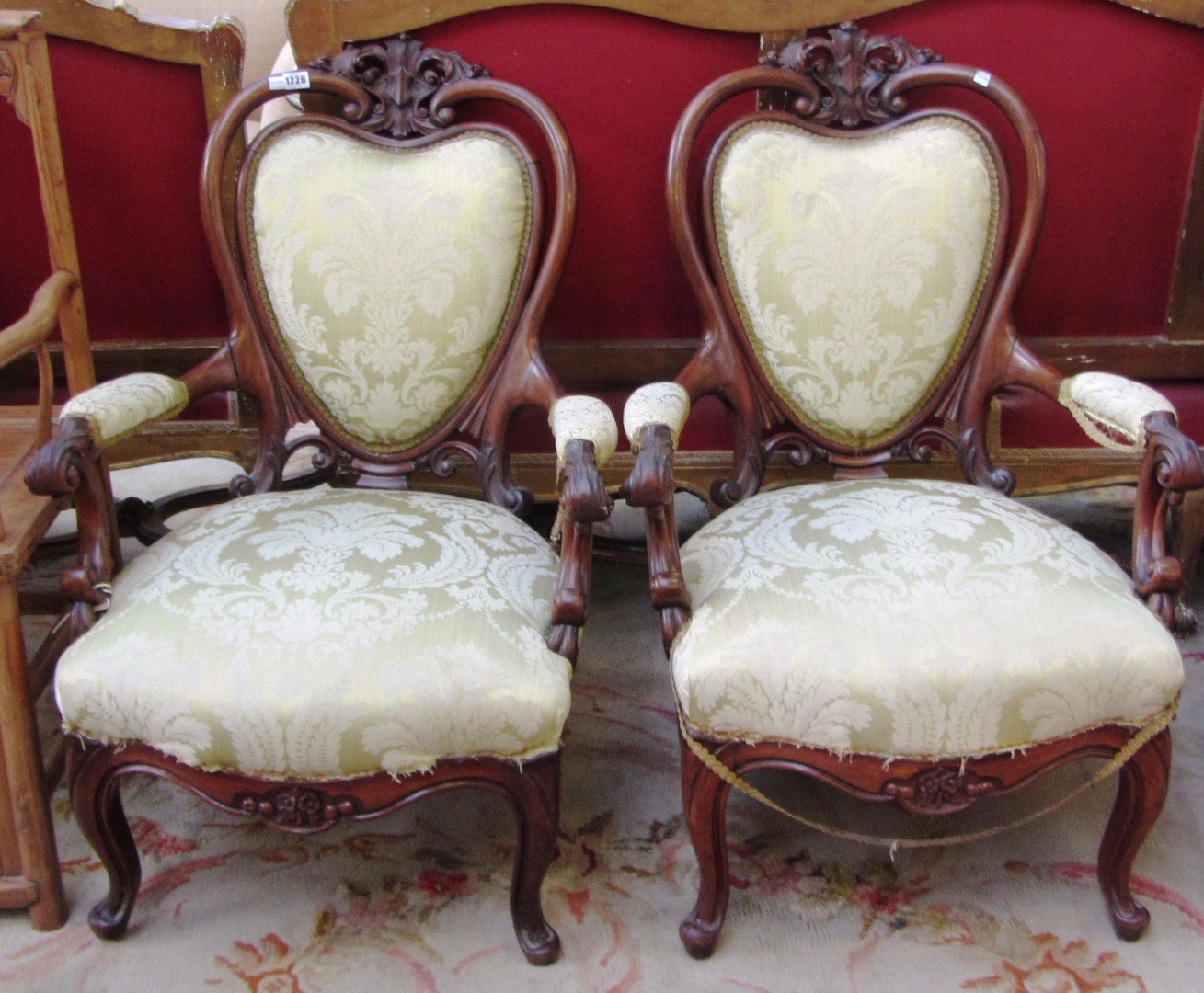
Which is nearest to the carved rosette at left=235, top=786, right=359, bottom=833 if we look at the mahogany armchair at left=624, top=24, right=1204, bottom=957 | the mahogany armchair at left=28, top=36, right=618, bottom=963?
the mahogany armchair at left=28, top=36, right=618, bottom=963

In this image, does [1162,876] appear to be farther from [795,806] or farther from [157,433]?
[157,433]

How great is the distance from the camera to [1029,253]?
1386mm

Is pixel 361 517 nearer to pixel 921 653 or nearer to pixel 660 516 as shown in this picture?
pixel 660 516

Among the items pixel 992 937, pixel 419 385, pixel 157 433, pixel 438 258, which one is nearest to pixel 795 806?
pixel 992 937

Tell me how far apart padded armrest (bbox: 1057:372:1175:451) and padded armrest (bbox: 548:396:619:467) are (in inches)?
22.4

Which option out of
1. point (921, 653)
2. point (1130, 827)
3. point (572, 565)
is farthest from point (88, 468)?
point (1130, 827)

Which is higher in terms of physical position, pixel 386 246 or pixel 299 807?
pixel 386 246

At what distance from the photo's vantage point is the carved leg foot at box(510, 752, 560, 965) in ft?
3.56

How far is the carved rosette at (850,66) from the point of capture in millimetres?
1373

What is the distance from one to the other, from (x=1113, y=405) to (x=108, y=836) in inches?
47.3

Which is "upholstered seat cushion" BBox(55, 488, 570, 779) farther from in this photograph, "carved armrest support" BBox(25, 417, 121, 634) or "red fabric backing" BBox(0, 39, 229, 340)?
"red fabric backing" BBox(0, 39, 229, 340)

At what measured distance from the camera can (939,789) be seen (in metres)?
1.07

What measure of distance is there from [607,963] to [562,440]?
57cm

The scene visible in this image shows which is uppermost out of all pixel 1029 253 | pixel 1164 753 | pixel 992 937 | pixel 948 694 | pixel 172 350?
pixel 1029 253
